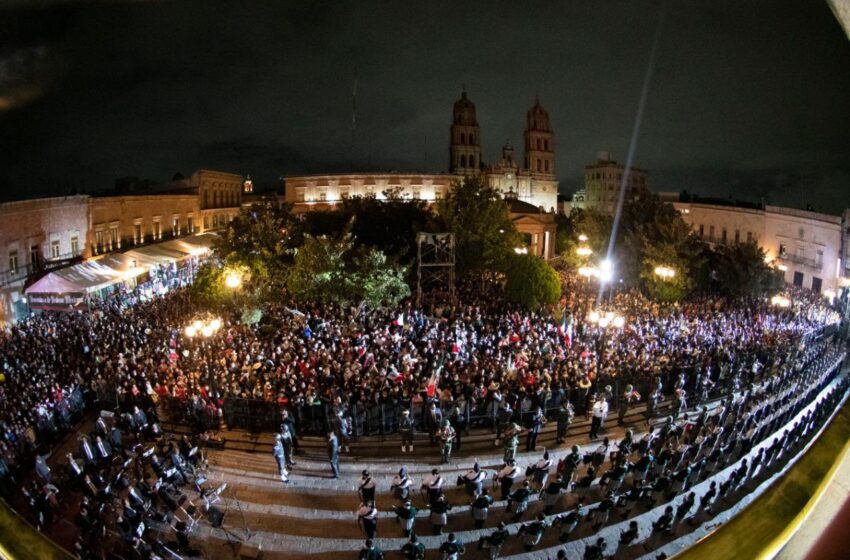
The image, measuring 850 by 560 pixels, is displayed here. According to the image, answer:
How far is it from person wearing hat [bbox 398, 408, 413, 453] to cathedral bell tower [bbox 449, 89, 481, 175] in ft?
207

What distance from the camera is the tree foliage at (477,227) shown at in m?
29.7

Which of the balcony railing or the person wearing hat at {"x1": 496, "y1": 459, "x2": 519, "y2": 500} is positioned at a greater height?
the balcony railing

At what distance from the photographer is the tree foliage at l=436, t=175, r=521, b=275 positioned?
97.3 ft

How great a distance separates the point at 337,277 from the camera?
67.7 ft

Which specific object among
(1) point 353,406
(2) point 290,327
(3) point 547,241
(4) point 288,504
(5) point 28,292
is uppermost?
(3) point 547,241

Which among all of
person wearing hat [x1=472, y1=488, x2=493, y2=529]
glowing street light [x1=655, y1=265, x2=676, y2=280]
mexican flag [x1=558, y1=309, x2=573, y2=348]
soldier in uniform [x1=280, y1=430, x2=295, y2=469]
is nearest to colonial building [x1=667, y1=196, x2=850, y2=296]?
glowing street light [x1=655, y1=265, x2=676, y2=280]

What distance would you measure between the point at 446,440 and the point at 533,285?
1436 cm

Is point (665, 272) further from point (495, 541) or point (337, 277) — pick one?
point (495, 541)

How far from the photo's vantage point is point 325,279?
20469 millimetres

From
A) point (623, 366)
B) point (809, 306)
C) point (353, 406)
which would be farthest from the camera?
point (809, 306)

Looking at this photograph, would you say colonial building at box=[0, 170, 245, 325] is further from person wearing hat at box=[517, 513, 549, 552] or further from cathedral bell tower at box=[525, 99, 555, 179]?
cathedral bell tower at box=[525, 99, 555, 179]

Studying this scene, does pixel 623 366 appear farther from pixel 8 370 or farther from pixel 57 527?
pixel 8 370

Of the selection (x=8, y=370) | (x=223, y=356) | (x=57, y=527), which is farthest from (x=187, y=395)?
(x=8, y=370)

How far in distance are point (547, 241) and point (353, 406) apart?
37.5m
